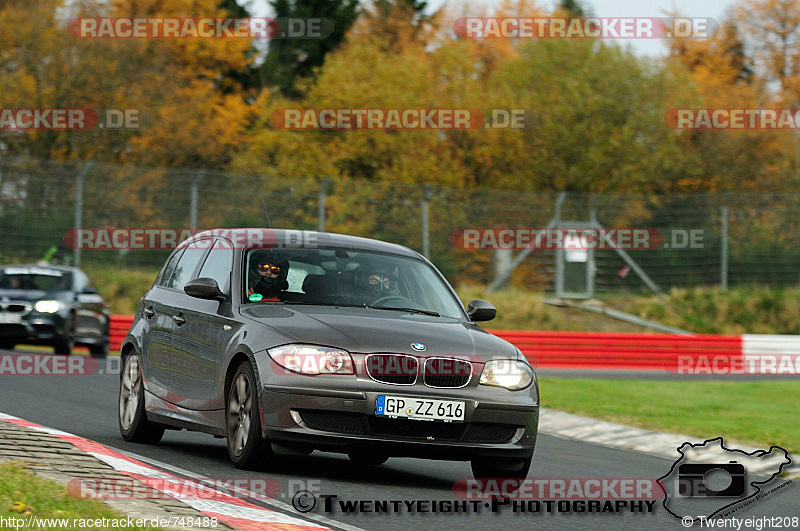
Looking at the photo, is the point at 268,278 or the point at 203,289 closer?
the point at 203,289

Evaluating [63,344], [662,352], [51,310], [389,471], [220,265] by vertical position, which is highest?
[220,265]

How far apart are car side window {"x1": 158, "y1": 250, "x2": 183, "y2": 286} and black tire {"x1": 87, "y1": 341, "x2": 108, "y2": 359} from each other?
1240 cm

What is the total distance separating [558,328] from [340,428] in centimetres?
2453

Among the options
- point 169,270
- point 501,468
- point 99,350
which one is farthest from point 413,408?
point 99,350

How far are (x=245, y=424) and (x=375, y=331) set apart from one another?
0.99 meters

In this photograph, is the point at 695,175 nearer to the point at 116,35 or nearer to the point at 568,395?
the point at 116,35

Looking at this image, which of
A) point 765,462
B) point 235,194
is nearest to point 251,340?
point 765,462

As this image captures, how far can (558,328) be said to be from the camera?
3244 cm

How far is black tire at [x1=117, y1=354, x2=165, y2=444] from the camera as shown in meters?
10.4

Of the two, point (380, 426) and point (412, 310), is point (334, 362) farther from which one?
point (412, 310)

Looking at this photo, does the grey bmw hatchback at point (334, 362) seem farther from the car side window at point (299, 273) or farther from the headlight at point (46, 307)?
the headlight at point (46, 307)

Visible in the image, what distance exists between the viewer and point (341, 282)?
30.9ft

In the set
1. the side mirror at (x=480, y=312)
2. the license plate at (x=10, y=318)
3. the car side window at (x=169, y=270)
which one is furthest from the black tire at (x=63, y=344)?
the side mirror at (x=480, y=312)

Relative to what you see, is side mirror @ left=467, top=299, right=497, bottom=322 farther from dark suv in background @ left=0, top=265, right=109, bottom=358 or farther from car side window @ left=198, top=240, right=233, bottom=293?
dark suv in background @ left=0, top=265, right=109, bottom=358
